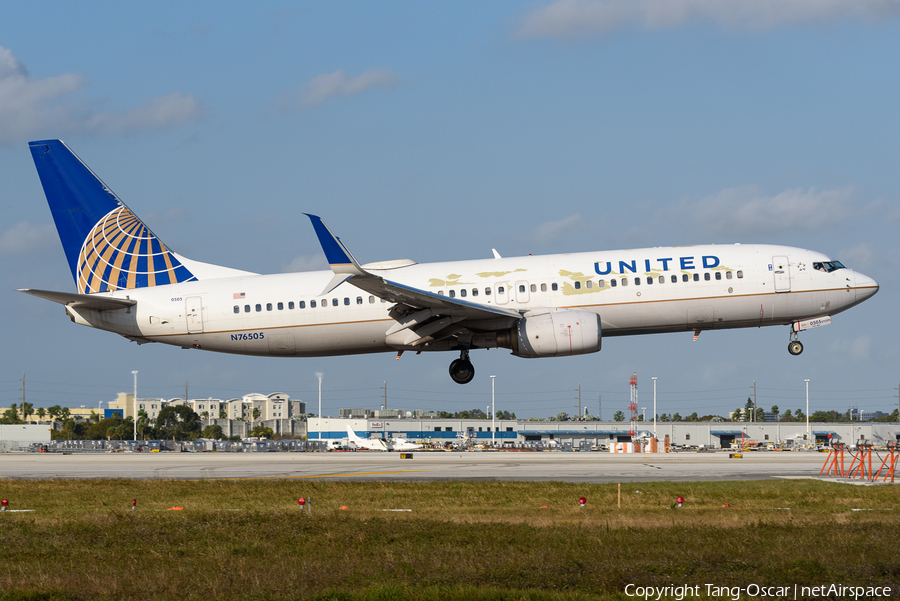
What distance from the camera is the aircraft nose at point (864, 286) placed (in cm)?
3525

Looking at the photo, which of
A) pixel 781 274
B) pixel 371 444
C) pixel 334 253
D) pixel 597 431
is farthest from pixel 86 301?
pixel 597 431

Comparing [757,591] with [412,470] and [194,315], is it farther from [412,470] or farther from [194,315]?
[194,315]

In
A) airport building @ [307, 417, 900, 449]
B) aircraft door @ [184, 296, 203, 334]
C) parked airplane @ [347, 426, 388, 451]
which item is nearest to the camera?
aircraft door @ [184, 296, 203, 334]

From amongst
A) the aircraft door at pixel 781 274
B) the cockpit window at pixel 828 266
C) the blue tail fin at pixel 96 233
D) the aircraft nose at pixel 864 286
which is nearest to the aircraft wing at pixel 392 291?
the blue tail fin at pixel 96 233

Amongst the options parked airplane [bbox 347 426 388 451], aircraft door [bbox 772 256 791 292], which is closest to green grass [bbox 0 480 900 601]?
aircraft door [bbox 772 256 791 292]

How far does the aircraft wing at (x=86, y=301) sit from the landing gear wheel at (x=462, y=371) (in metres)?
13.3

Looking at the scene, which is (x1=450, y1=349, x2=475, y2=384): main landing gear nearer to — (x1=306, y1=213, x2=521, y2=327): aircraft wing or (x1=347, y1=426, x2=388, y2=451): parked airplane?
(x1=306, y1=213, x2=521, y2=327): aircraft wing

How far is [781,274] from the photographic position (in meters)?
34.6

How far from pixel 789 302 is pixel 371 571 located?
2501 centimetres

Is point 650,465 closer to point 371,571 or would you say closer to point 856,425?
point 371,571

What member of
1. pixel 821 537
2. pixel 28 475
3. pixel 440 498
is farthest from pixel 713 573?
pixel 28 475

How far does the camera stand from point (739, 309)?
113ft

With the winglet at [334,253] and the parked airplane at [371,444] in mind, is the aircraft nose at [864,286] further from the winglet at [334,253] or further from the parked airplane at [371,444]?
the parked airplane at [371,444]

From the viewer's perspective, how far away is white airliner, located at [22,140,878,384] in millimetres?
34125
